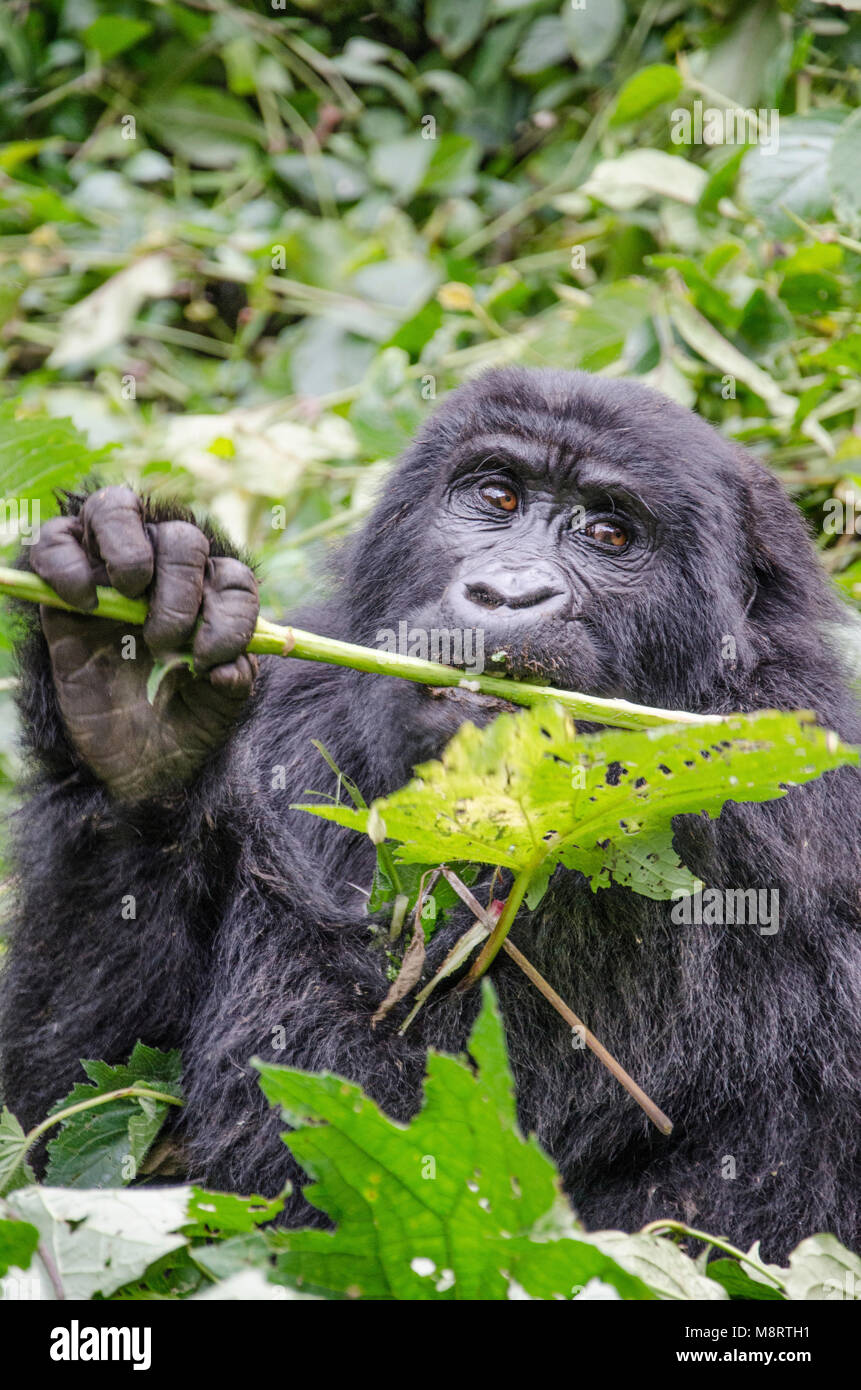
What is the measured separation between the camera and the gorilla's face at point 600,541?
10.4 ft

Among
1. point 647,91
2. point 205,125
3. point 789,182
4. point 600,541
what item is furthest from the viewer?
point 205,125

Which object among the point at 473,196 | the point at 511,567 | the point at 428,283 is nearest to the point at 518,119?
the point at 473,196

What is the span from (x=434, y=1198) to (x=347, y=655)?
99cm

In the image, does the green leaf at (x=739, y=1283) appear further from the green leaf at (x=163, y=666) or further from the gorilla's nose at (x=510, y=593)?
the green leaf at (x=163, y=666)

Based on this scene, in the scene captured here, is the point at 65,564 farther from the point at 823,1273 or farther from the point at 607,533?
the point at 823,1273

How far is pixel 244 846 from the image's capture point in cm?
320

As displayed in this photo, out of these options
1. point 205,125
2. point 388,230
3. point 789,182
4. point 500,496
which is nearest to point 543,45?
point 388,230

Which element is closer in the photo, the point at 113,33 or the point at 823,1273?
the point at 823,1273

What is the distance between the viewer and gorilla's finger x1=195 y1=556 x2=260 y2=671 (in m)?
2.67

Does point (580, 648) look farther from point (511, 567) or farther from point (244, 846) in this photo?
point (244, 846)

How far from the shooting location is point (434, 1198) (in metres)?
2.11

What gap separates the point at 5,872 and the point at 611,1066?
1.58m

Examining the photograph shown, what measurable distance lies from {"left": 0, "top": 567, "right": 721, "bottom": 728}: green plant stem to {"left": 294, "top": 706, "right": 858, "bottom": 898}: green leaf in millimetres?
211

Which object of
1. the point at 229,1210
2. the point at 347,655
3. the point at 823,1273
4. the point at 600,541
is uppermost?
the point at 347,655
